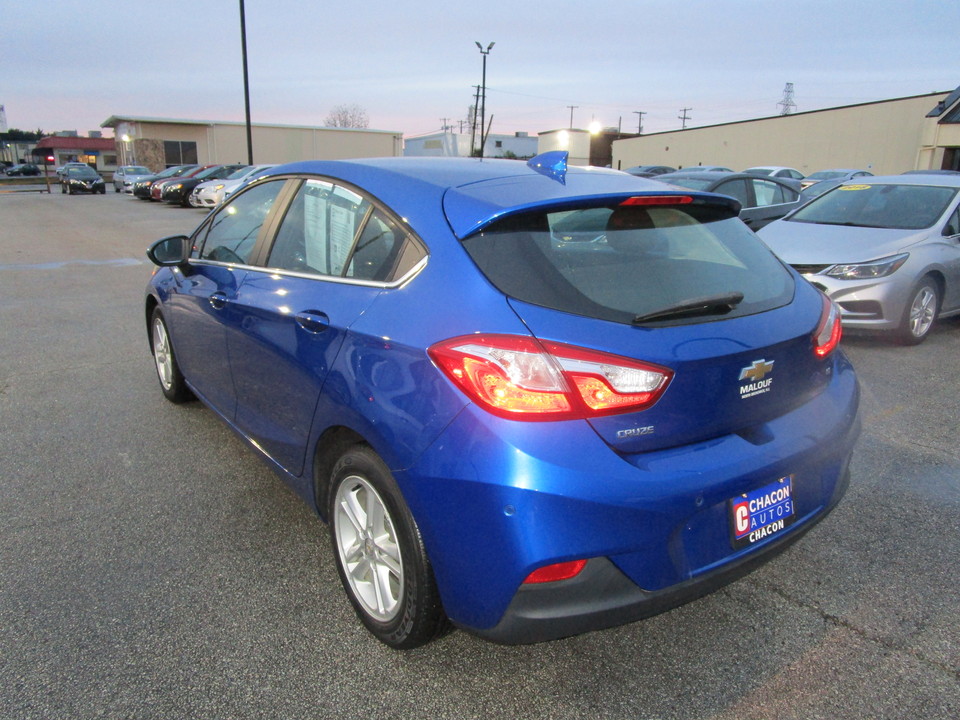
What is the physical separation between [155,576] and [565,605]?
1754 millimetres

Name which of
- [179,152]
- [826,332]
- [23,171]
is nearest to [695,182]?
[826,332]

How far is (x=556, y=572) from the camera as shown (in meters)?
1.93

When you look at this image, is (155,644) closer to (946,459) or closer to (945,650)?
(945,650)

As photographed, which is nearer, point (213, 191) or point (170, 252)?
point (170, 252)

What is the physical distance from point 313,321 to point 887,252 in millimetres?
5740

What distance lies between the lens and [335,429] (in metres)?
2.52

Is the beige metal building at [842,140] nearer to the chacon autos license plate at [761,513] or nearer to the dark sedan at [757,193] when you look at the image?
the dark sedan at [757,193]

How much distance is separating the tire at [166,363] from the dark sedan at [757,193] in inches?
310

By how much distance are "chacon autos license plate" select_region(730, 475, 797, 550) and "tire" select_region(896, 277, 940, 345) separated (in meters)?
4.87

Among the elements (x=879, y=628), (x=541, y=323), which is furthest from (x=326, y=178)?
(x=879, y=628)

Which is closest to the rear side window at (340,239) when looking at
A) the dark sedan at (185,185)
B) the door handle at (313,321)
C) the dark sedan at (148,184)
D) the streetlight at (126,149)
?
the door handle at (313,321)

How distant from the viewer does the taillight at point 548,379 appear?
1939mm

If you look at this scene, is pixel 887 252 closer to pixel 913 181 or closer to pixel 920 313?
pixel 920 313

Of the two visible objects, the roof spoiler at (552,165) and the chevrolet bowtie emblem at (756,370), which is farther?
the roof spoiler at (552,165)
